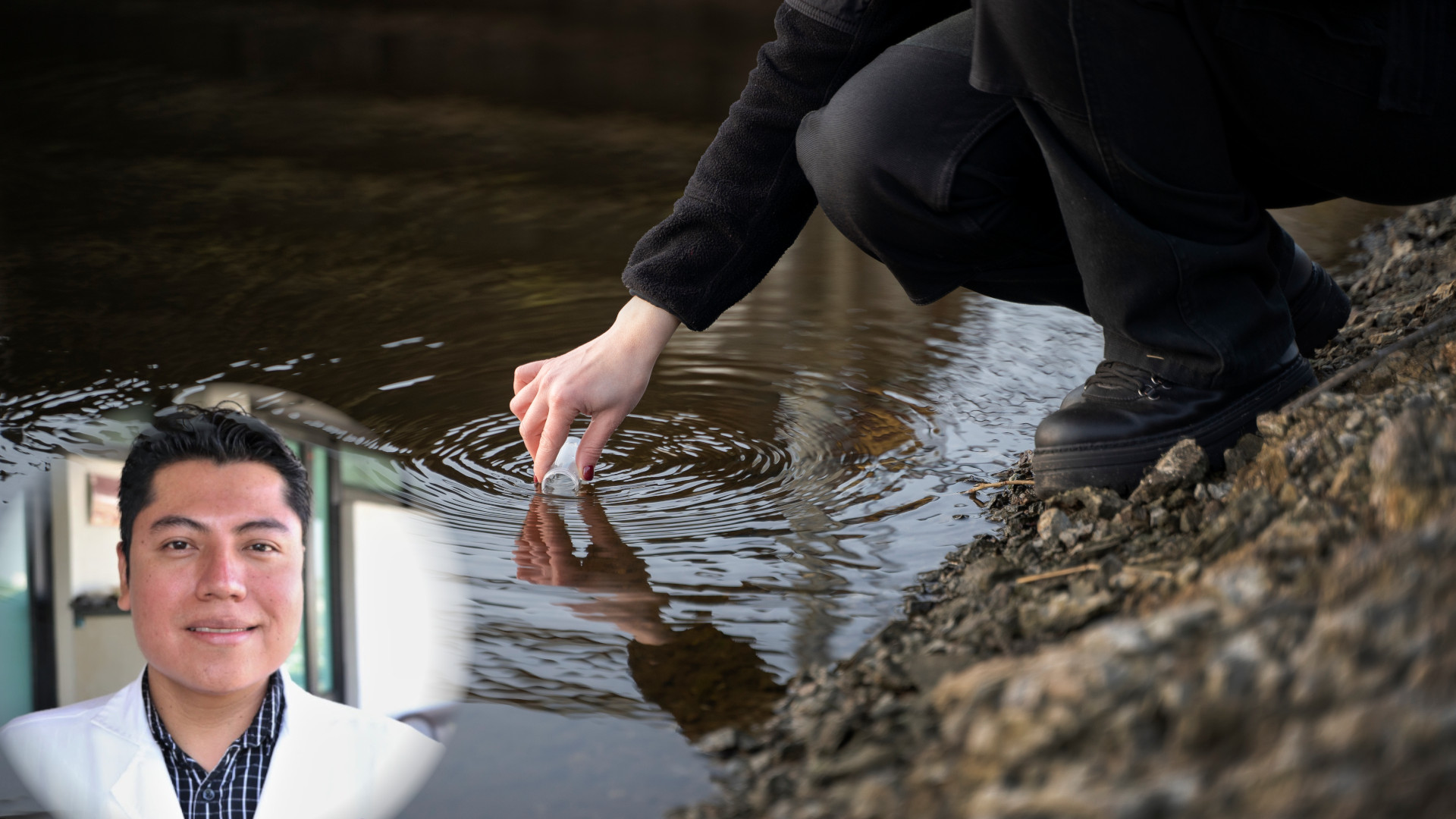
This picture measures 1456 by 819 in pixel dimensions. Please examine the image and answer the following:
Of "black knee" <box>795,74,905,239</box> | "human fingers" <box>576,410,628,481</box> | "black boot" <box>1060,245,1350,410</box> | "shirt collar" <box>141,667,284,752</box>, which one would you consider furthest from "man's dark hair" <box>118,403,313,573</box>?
"black boot" <box>1060,245,1350,410</box>

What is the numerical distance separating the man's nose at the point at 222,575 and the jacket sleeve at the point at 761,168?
625mm

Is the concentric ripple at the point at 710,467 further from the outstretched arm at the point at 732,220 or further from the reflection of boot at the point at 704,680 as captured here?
the reflection of boot at the point at 704,680

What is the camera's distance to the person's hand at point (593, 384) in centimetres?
155

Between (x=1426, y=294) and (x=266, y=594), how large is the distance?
1.88 m

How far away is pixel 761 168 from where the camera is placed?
1734 millimetres

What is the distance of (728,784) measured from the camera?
112 cm

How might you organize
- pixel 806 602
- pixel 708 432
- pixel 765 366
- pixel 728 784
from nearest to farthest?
1. pixel 728 784
2. pixel 806 602
3. pixel 708 432
4. pixel 765 366

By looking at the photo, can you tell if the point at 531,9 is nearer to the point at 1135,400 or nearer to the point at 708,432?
the point at 708,432

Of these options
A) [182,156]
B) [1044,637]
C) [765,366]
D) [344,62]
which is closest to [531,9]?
[344,62]

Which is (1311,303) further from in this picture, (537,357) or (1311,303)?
(537,357)

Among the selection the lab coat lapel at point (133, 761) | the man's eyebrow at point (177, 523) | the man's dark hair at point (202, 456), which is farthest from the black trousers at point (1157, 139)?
the lab coat lapel at point (133, 761)

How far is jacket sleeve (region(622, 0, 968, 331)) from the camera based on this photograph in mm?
1678

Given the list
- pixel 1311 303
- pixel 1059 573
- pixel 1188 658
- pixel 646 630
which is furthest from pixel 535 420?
pixel 1311 303

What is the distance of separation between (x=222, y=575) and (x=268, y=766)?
208 millimetres
